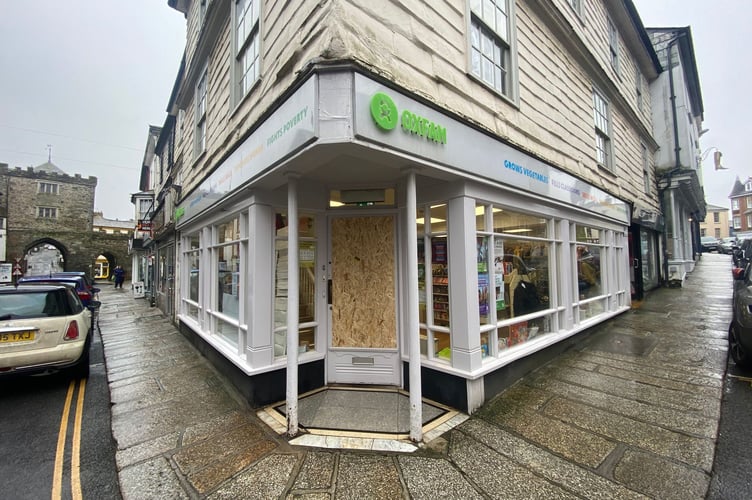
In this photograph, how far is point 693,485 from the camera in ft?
8.69

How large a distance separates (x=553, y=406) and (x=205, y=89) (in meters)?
9.99

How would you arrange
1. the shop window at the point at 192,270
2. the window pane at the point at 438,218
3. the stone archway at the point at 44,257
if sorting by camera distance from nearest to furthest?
the window pane at the point at 438,218 → the shop window at the point at 192,270 → the stone archway at the point at 44,257

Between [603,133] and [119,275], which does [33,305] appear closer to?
[603,133]

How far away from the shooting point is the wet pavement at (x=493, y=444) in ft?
8.98

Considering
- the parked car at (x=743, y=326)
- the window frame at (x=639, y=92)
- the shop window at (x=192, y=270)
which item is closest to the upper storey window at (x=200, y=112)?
the shop window at (x=192, y=270)

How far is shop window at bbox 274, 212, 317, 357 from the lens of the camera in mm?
4844

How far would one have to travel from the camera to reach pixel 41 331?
4.89 m

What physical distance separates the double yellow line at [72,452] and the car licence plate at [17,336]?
105 cm

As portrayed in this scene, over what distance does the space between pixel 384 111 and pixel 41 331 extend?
19.8 ft

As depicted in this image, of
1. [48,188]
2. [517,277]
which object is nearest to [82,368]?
[517,277]

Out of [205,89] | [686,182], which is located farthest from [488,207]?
[686,182]

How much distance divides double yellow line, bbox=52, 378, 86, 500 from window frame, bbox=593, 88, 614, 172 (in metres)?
11.3

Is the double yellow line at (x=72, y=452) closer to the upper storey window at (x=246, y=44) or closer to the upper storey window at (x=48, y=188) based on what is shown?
the upper storey window at (x=246, y=44)

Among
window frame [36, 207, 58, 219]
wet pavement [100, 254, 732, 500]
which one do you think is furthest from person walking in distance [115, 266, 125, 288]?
wet pavement [100, 254, 732, 500]
